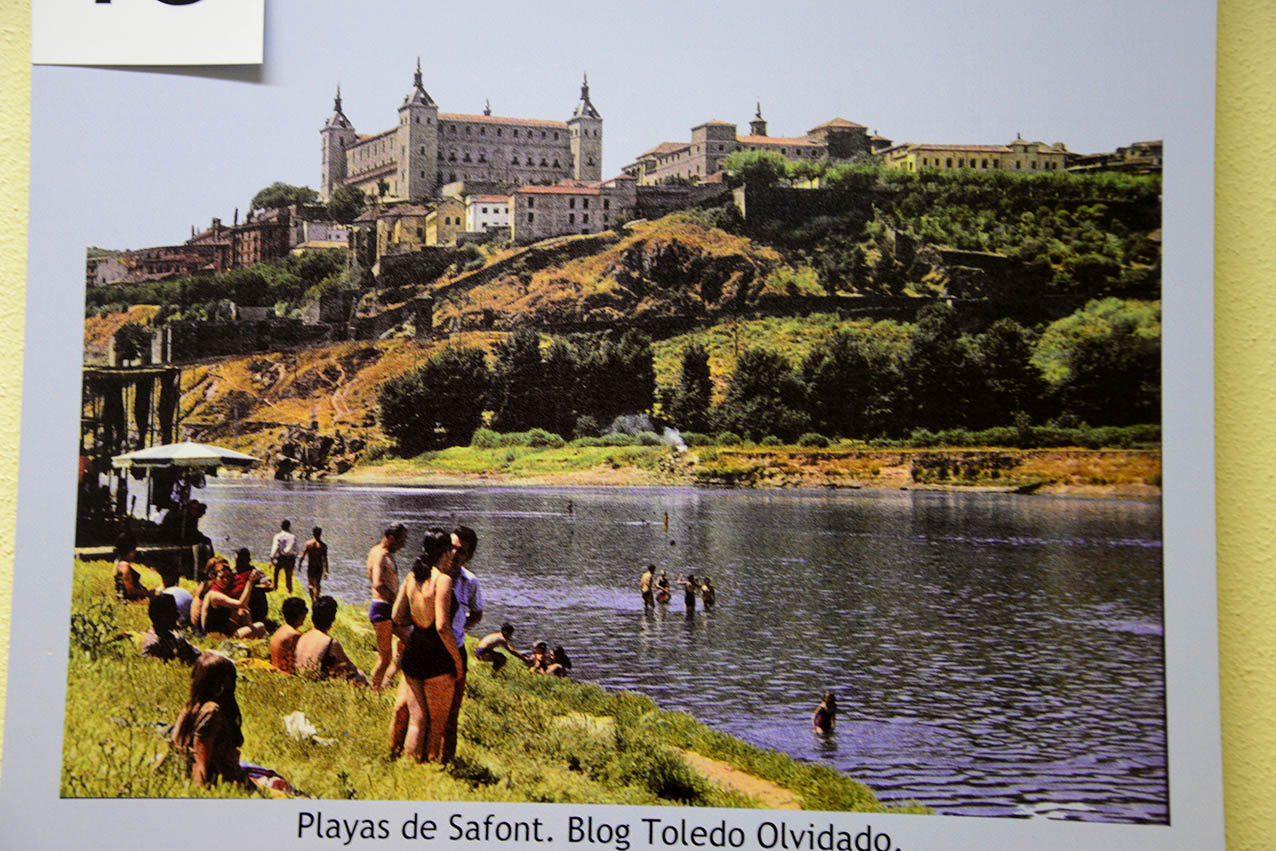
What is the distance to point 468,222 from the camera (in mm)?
4965

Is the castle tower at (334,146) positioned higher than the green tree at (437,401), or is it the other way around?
the castle tower at (334,146)

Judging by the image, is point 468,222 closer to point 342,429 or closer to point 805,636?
point 342,429

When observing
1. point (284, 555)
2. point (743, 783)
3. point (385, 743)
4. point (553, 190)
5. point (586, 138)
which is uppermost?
point (586, 138)

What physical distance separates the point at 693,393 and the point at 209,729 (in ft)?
8.08

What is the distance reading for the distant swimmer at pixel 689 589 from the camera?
14.3 feet

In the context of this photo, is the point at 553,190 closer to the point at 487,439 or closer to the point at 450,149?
the point at 450,149

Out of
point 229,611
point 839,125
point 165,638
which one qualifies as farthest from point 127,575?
point 839,125

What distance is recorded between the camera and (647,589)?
4.39 meters

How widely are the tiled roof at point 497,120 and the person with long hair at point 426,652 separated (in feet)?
6.11

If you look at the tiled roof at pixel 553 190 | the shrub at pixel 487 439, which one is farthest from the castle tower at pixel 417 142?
the shrub at pixel 487 439

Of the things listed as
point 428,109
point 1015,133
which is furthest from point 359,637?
point 1015,133

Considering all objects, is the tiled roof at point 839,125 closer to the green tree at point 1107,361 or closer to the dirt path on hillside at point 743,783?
the green tree at point 1107,361

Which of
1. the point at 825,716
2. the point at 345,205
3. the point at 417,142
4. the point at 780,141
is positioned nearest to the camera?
the point at 825,716

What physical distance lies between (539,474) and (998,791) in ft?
7.56
